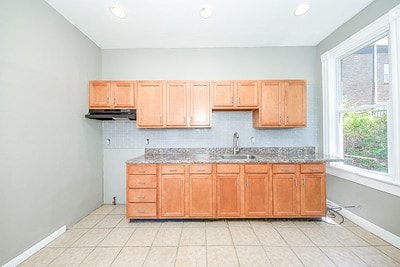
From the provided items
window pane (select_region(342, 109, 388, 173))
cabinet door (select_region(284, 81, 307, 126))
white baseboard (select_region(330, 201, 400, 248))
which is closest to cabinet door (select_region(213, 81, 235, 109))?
cabinet door (select_region(284, 81, 307, 126))

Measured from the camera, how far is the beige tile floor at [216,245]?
2066 mm

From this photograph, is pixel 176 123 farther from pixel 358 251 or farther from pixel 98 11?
pixel 358 251

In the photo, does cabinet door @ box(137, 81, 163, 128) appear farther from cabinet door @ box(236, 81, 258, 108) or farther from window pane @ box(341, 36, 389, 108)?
window pane @ box(341, 36, 389, 108)

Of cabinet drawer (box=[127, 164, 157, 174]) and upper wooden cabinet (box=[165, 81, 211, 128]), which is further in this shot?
upper wooden cabinet (box=[165, 81, 211, 128])

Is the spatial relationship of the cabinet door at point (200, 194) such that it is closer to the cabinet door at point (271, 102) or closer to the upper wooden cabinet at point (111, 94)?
the cabinet door at point (271, 102)

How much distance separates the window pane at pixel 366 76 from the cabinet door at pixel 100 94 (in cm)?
382

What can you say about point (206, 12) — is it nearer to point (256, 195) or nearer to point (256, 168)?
point (256, 168)

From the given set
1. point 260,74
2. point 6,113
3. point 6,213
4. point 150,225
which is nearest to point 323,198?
point 260,74

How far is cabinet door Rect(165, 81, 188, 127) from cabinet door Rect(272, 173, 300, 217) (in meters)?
1.70

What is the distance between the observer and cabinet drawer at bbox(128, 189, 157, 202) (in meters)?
2.93

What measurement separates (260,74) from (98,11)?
8.90ft

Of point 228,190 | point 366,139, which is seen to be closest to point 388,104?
point 366,139

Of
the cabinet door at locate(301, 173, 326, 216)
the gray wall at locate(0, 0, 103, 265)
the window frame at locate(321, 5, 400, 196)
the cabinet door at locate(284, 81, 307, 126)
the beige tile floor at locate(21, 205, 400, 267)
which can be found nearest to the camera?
the gray wall at locate(0, 0, 103, 265)

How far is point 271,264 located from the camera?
6.59 feet
